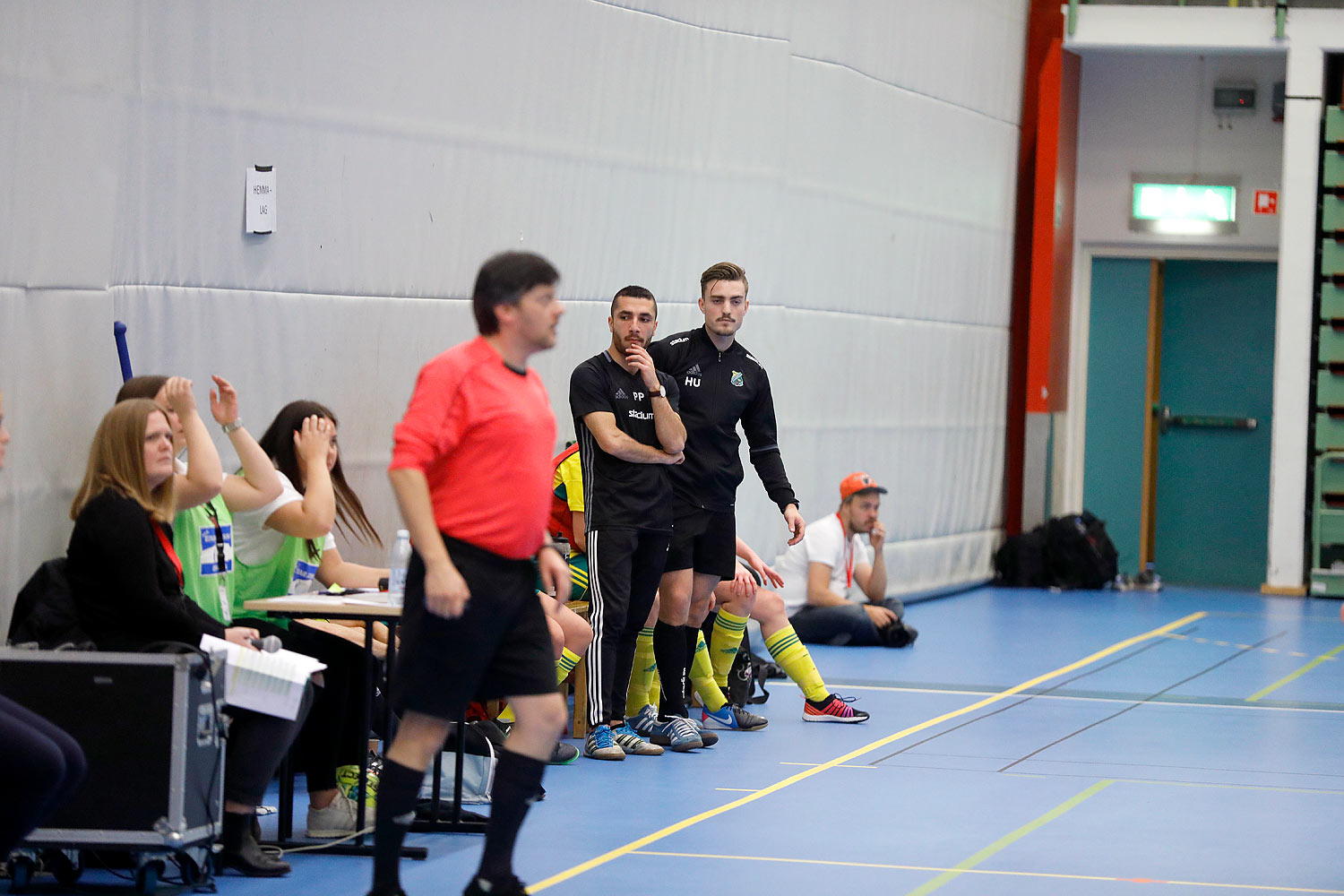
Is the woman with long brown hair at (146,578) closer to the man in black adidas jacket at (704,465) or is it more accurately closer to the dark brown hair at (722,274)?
the man in black adidas jacket at (704,465)

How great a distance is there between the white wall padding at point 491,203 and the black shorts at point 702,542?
133 cm

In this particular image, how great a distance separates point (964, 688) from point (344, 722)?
159 inches

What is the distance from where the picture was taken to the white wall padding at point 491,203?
5.57m

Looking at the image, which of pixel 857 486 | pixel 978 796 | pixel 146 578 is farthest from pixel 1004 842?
pixel 857 486

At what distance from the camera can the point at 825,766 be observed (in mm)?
6555

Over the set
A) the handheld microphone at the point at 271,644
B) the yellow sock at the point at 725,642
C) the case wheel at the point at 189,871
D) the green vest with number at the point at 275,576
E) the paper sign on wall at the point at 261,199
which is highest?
the paper sign on wall at the point at 261,199

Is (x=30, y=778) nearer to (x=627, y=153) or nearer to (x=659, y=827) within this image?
(x=659, y=827)

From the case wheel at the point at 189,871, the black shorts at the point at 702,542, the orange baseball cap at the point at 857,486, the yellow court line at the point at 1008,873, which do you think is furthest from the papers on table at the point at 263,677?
the orange baseball cap at the point at 857,486

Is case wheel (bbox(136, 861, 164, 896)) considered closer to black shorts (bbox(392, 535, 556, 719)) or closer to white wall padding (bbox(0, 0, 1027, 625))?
black shorts (bbox(392, 535, 556, 719))

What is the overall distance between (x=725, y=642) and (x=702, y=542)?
756 mm

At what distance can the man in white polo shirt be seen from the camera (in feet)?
30.6

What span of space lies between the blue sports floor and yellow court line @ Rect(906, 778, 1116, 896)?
1 cm

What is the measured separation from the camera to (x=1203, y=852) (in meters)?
5.16

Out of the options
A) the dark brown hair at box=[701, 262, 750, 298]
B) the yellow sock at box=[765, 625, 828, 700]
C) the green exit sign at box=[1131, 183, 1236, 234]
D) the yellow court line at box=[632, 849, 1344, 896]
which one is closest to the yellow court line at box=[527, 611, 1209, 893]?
the yellow court line at box=[632, 849, 1344, 896]
